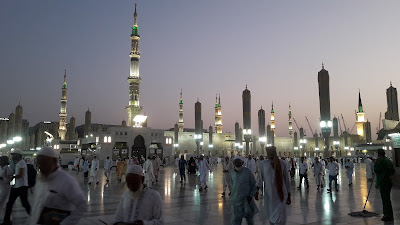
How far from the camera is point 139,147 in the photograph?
50.5 m

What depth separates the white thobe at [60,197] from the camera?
8.49ft

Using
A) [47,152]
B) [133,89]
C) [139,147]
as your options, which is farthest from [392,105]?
[47,152]

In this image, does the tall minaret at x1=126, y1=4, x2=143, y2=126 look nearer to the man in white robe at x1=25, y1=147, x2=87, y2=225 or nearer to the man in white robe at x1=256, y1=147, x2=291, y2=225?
the man in white robe at x1=256, y1=147, x2=291, y2=225

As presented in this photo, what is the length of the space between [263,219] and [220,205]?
2207 millimetres

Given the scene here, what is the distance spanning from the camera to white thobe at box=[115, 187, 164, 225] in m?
2.73

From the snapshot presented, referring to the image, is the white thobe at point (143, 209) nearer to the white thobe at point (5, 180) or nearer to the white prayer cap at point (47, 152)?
the white prayer cap at point (47, 152)

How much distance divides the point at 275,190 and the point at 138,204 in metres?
2.72

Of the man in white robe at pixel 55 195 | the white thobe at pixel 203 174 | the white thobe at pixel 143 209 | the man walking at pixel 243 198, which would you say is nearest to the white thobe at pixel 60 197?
the man in white robe at pixel 55 195

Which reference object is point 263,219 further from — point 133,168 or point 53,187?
point 53,187

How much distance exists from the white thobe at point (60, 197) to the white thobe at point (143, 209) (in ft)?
1.12

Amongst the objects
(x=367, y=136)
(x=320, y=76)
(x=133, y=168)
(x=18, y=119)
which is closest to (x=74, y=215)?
(x=133, y=168)

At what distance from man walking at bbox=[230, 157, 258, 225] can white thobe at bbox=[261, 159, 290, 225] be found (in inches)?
9.3

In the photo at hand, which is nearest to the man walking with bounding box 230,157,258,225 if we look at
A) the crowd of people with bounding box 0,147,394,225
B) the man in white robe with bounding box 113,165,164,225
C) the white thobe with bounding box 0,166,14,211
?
the crowd of people with bounding box 0,147,394,225

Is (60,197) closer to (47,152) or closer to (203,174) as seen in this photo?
(47,152)
